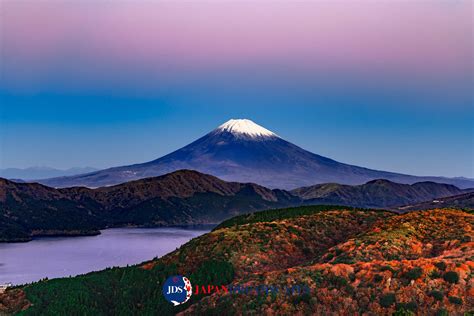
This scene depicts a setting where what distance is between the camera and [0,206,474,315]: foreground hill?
39938 mm

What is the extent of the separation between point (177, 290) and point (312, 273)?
16.3 m

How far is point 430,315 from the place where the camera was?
3722 cm

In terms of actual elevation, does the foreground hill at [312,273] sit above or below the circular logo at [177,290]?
above

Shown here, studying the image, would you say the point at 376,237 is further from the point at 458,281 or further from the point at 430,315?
the point at 430,315

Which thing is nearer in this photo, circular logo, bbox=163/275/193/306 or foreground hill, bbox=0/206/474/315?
foreground hill, bbox=0/206/474/315

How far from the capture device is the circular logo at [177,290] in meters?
52.0

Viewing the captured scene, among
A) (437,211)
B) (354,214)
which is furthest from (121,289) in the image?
(437,211)

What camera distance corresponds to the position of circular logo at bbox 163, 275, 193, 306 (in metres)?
52.0

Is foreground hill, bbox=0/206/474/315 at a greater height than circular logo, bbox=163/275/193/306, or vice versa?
foreground hill, bbox=0/206/474/315

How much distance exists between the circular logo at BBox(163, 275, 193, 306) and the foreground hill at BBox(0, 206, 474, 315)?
2.73ft

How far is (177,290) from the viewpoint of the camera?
5462cm

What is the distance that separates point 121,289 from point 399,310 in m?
36.6

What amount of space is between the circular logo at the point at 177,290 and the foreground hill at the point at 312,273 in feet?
2.73

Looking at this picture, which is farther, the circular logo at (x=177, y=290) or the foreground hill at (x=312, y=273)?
the circular logo at (x=177, y=290)
